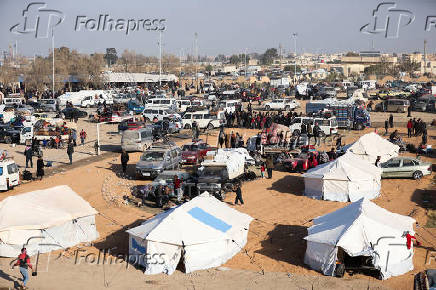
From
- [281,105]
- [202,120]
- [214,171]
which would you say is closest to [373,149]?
[214,171]

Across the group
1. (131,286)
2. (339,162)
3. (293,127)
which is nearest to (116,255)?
(131,286)

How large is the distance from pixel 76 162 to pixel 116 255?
14365 millimetres

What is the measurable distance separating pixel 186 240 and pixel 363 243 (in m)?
5.01

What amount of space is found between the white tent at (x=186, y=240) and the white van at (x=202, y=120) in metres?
23.4

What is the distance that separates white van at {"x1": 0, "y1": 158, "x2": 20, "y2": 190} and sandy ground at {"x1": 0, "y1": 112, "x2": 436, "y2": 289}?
0.52 metres

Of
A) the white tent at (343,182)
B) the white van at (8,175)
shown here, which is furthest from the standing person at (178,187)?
the white van at (8,175)

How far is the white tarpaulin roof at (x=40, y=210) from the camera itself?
1733 cm

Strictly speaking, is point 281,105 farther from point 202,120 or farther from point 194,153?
point 194,153

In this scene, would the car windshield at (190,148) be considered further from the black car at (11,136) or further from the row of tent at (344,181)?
the black car at (11,136)

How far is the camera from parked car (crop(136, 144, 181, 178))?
2597 centimetres

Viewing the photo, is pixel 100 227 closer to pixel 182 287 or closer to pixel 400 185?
pixel 182 287

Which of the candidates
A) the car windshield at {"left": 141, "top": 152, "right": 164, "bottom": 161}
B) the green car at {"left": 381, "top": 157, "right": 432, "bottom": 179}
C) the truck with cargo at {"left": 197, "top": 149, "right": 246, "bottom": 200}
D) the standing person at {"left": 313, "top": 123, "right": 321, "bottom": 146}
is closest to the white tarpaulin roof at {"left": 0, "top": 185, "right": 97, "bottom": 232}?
the truck with cargo at {"left": 197, "top": 149, "right": 246, "bottom": 200}

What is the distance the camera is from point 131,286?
49.0 ft

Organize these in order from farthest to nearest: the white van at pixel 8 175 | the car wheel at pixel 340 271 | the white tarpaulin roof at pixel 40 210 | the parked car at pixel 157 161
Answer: the parked car at pixel 157 161 < the white van at pixel 8 175 < the white tarpaulin roof at pixel 40 210 < the car wheel at pixel 340 271
